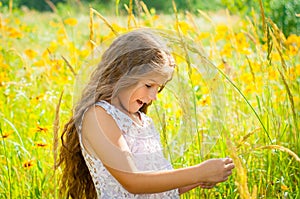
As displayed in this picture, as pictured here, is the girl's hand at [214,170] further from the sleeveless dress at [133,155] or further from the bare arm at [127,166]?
the sleeveless dress at [133,155]

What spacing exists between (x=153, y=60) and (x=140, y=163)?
0.28 meters

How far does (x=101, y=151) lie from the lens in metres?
1.78

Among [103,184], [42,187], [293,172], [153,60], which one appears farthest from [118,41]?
[293,172]

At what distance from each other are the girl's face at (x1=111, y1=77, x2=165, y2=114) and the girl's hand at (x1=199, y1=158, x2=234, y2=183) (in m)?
0.25

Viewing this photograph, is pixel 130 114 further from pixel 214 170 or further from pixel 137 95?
pixel 214 170

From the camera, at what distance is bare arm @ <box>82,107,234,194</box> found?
1.68 m

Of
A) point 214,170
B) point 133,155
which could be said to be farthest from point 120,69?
point 214,170

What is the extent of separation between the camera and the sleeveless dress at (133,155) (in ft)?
6.03

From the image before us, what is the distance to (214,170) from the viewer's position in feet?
5.49

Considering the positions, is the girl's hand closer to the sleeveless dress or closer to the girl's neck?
the sleeveless dress

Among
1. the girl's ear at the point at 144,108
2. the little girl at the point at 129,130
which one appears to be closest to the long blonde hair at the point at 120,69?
the little girl at the point at 129,130

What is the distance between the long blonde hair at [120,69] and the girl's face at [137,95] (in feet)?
0.05

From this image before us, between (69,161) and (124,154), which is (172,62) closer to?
(124,154)

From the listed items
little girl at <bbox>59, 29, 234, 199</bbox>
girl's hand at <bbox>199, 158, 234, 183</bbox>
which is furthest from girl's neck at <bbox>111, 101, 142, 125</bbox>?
girl's hand at <bbox>199, 158, 234, 183</bbox>
